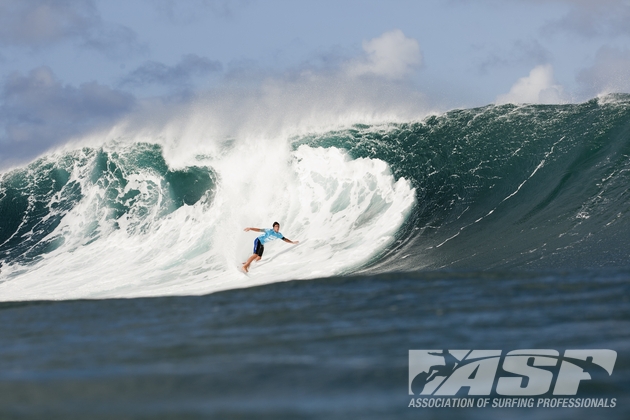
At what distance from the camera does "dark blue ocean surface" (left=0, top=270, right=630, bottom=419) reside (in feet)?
13.5

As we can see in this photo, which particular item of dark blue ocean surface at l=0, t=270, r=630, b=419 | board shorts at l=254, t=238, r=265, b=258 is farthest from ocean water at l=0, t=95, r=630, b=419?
board shorts at l=254, t=238, r=265, b=258

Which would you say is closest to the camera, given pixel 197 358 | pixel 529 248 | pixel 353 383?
pixel 353 383

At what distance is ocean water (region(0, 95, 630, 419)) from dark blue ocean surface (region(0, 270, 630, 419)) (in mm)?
25

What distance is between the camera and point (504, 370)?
15.0 feet

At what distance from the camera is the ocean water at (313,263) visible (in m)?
4.61

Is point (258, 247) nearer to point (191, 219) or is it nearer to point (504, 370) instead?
point (191, 219)

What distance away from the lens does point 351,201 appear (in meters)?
13.5

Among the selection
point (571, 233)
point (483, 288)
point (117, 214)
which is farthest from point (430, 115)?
point (483, 288)

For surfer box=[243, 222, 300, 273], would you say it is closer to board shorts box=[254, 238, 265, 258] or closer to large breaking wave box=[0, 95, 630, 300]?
board shorts box=[254, 238, 265, 258]

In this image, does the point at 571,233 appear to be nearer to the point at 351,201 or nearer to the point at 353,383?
the point at 351,201

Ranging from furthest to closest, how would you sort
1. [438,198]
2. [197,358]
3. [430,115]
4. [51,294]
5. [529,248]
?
[430,115] → [438,198] → [51,294] → [529,248] → [197,358]

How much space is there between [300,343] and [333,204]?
26.8 feet

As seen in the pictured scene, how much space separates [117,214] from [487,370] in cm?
1197

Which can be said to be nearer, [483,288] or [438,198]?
[483,288]
